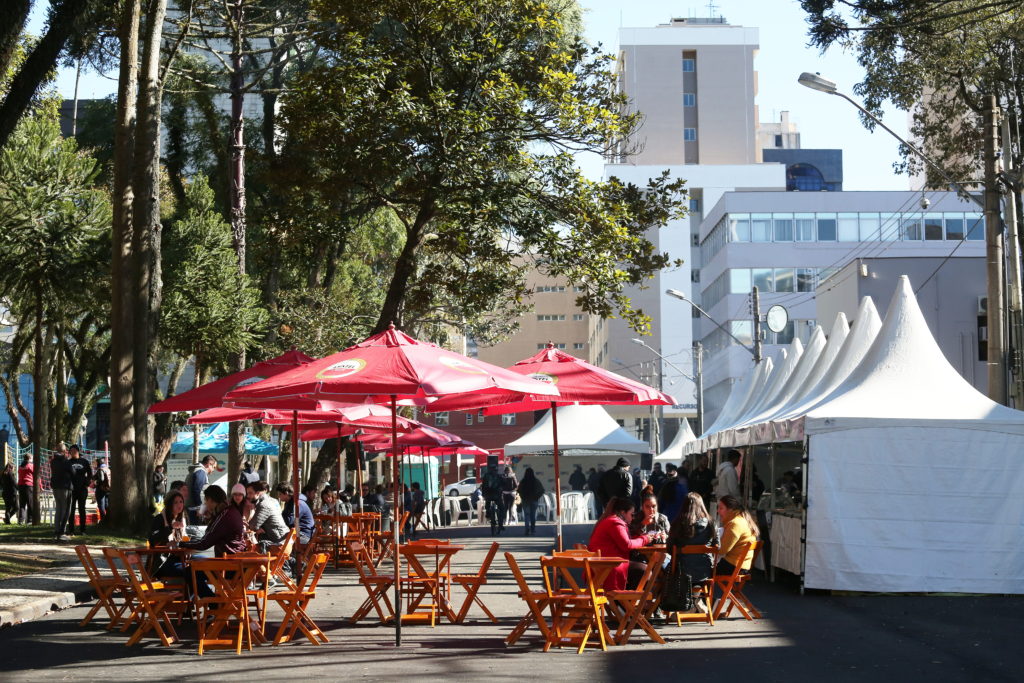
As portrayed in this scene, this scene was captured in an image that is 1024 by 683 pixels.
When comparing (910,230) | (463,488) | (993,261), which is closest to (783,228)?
(910,230)

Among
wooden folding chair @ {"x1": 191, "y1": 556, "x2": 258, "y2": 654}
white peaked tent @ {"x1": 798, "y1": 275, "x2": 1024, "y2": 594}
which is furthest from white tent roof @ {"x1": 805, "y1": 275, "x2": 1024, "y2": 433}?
wooden folding chair @ {"x1": 191, "y1": 556, "x2": 258, "y2": 654}

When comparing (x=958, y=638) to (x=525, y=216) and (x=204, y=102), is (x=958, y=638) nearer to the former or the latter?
(x=525, y=216)

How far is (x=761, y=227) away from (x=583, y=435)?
38.7 m

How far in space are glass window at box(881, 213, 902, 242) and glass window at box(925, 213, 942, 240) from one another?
1440 millimetres

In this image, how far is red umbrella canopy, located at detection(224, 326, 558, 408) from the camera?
10.8 meters

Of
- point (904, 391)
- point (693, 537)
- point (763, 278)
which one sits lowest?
point (693, 537)

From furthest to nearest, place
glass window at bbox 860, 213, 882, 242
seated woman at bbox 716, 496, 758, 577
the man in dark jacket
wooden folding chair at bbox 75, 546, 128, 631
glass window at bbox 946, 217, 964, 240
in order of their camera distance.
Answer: glass window at bbox 860, 213, 882, 242
glass window at bbox 946, 217, 964, 240
the man in dark jacket
seated woman at bbox 716, 496, 758, 577
wooden folding chair at bbox 75, 546, 128, 631

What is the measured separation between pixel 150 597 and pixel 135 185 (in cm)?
1377

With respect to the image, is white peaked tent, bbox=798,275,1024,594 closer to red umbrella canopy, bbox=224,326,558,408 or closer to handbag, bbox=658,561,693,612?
handbag, bbox=658,561,693,612

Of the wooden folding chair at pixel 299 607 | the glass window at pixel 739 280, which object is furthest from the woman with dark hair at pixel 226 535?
the glass window at pixel 739 280

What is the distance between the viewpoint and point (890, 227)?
6631 cm

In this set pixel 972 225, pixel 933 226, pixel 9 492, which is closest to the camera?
pixel 9 492

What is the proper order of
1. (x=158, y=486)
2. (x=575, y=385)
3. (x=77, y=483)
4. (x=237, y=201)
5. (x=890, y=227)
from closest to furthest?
(x=575, y=385) → (x=77, y=483) → (x=158, y=486) → (x=237, y=201) → (x=890, y=227)

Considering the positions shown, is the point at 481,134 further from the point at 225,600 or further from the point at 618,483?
the point at 225,600
